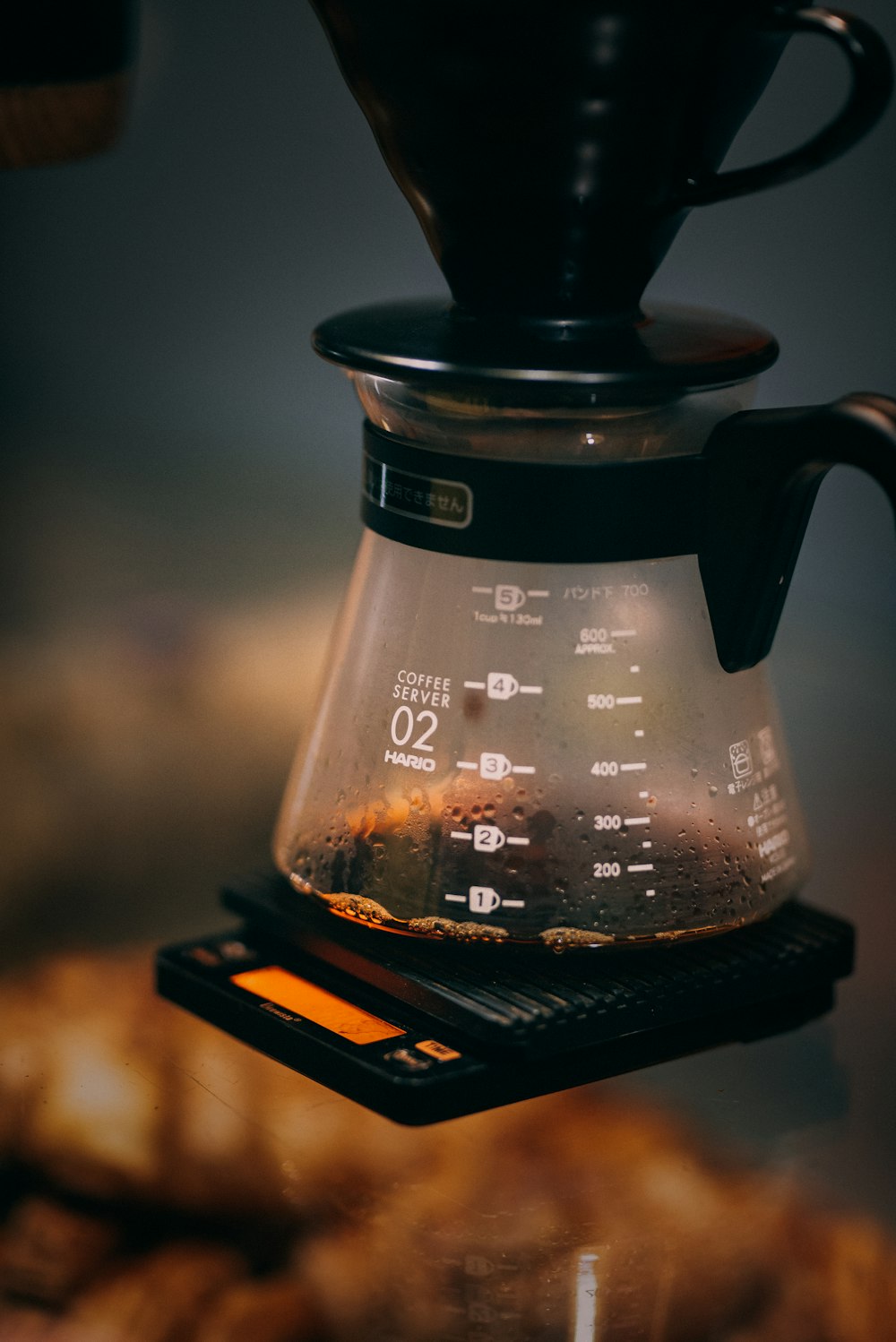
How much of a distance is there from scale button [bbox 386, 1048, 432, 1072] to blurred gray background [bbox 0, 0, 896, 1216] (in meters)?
0.10

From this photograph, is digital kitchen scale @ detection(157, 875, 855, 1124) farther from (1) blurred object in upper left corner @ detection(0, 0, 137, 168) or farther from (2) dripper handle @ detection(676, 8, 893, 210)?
(1) blurred object in upper left corner @ detection(0, 0, 137, 168)

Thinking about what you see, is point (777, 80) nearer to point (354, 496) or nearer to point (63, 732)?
point (354, 496)

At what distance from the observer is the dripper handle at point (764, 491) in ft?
1.93

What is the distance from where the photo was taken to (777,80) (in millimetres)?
1103

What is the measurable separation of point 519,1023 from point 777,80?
29.3 inches

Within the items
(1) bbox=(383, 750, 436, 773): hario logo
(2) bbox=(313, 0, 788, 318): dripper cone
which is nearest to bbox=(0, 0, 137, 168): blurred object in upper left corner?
(2) bbox=(313, 0, 788, 318): dripper cone

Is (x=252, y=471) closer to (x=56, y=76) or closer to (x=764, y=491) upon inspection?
(x=56, y=76)

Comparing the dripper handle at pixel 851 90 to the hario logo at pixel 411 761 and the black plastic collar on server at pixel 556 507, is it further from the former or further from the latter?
the hario logo at pixel 411 761

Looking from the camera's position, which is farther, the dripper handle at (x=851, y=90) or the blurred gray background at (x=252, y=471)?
the blurred gray background at (x=252, y=471)

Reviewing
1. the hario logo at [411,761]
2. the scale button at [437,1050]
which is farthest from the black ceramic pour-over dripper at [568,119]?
the scale button at [437,1050]

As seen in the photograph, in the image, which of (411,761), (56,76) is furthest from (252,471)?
(411,761)

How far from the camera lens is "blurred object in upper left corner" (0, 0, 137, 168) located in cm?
85

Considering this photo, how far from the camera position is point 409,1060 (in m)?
0.61

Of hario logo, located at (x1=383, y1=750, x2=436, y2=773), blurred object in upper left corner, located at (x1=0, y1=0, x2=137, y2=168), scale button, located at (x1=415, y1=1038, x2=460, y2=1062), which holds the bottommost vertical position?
scale button, located at (x1=415, y1=1038, x2=460, y2=1062)
